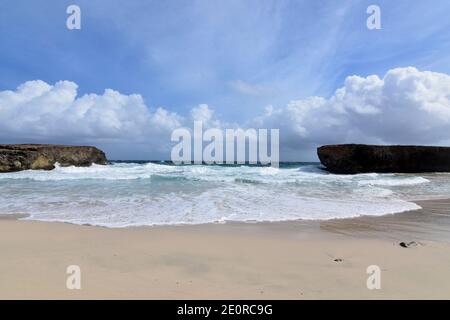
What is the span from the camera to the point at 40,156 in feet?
87.5

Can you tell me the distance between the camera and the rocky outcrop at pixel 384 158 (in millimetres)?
27859

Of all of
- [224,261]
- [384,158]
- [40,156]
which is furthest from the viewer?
[384,158]

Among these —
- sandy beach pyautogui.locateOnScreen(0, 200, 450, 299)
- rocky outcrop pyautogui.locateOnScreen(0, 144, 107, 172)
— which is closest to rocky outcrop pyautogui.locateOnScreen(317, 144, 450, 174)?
sandy beach pyautogui.locateOnScreen(0, 200, 450, 299)

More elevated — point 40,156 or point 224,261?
Answer: point 40,156

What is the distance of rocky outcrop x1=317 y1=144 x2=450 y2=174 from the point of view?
91.4 feet

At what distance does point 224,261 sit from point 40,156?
27980mm

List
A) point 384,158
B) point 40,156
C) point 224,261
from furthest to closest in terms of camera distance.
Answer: point 384,158 < point 40,156 < point 224,261

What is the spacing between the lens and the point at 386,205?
30.3ft

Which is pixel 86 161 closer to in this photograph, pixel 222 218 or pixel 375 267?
pixel 222 218

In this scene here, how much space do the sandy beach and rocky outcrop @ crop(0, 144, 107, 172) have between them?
22783 millimetres
